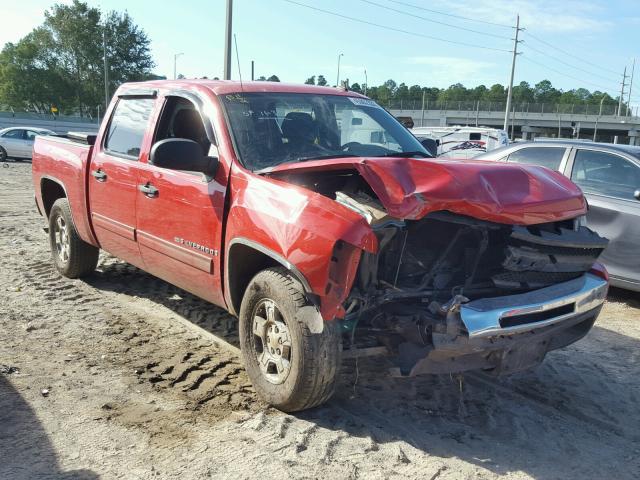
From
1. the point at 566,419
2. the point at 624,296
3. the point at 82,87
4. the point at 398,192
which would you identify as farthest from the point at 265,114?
the point at 82,87

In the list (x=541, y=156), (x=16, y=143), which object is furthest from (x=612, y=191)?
(x=16, y=143)

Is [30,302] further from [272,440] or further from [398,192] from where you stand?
[398,192]

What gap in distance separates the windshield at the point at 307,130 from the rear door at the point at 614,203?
9.06ft

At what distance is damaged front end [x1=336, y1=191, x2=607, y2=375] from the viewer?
319cm

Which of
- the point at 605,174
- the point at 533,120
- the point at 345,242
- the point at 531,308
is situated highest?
the point at 533,120

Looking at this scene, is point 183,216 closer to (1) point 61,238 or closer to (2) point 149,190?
(2) point 149,190

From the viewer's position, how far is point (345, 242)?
3080 mm

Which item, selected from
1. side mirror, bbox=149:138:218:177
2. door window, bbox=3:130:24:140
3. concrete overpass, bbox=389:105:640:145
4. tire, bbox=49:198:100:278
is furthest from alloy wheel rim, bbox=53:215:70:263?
concrete overpass, bbox=389:105:640:145

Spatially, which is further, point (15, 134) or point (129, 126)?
point (15, 134)

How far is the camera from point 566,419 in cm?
377

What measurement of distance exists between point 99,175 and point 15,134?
2273cm

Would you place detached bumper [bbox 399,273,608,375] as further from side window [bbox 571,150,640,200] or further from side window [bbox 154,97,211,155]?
side window [bbox 571,150,640,200]

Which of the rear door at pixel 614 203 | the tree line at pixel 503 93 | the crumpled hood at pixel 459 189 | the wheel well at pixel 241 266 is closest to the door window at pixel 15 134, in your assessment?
the rear door at pixel 614 203

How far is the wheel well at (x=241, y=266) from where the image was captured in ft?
12.5
